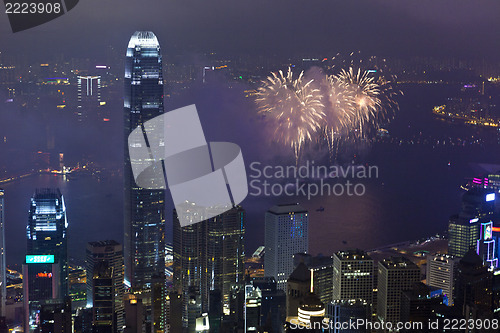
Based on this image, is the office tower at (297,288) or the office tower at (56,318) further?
the office tower at (56,318)

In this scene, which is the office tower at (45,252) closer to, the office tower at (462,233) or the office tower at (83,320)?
the office tower at (83,320)

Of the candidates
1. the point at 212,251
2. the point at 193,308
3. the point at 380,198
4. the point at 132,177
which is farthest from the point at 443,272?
the point at 132,177

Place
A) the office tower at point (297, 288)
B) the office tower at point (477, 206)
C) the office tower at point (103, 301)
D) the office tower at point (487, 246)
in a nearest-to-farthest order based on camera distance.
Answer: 1. the office tower at point (297, 288)
2. the office tower at point (103, 301)
3. the office tower at point (487, 246)
4. the office tower at point (477, 206)

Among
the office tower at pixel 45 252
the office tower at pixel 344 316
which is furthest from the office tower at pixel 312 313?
the office tower at pixel 45 252

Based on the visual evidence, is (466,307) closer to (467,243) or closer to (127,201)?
(467,243)

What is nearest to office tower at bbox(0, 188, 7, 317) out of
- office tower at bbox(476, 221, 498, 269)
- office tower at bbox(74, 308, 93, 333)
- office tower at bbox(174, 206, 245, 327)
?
office tower at bbox(74, 308, 93, 333)

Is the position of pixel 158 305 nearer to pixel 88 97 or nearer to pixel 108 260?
pixel 108 260

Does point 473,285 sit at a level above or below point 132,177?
below

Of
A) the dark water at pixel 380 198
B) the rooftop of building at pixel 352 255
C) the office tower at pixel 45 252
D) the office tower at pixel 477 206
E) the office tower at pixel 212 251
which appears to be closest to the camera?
the rooftop of building at pixel 352 255
